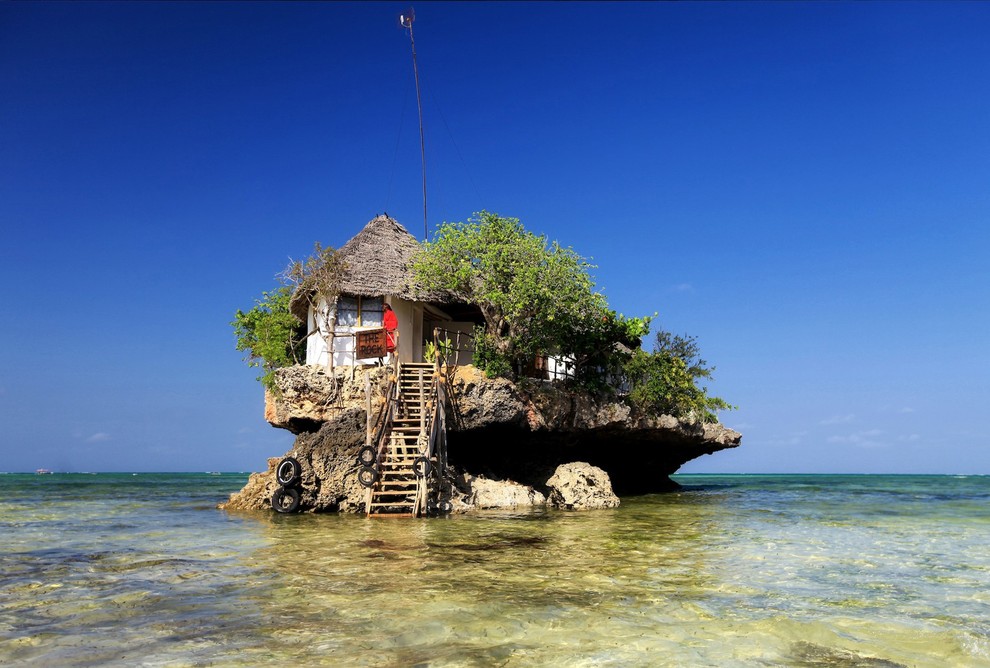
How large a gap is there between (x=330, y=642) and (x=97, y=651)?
1.93 m

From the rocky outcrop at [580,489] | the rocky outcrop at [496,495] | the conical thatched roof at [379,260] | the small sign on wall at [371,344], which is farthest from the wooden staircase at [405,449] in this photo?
the rocky outcrop at [580,489]

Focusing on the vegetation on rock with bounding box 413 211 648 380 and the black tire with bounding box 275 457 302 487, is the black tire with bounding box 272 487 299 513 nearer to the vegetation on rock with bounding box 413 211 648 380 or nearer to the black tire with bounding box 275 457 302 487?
the black tire with bounding box 275 457 302 487

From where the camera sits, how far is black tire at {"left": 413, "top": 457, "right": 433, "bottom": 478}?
650 inches

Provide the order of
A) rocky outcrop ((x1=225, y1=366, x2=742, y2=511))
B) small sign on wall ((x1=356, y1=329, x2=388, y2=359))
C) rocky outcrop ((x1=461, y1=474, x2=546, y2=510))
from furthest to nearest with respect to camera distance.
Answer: small sign on wall ((x1=356, y1=329, x2=388, y2=359)) < rocky outcrop ((x1=225, y1=366, x2=742, y2=511)) < rocky outcrop ((x1=461, y1=474, x2=546, y2=510))

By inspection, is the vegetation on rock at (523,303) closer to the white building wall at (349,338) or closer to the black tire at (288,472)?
the white building wall at (349,338)

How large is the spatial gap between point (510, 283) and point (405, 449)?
6224 millimetres

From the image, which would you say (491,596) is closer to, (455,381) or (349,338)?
(455,381)

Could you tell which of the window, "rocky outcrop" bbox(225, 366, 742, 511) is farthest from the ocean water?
the window

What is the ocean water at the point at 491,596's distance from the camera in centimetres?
582

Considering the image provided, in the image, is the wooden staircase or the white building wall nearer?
the wooden staircase

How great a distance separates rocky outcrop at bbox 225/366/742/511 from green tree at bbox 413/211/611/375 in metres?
1.19

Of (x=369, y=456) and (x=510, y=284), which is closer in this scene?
(x=369, y=456)

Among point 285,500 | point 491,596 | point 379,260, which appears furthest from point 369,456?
point 491,596

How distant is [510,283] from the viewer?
20797mm
